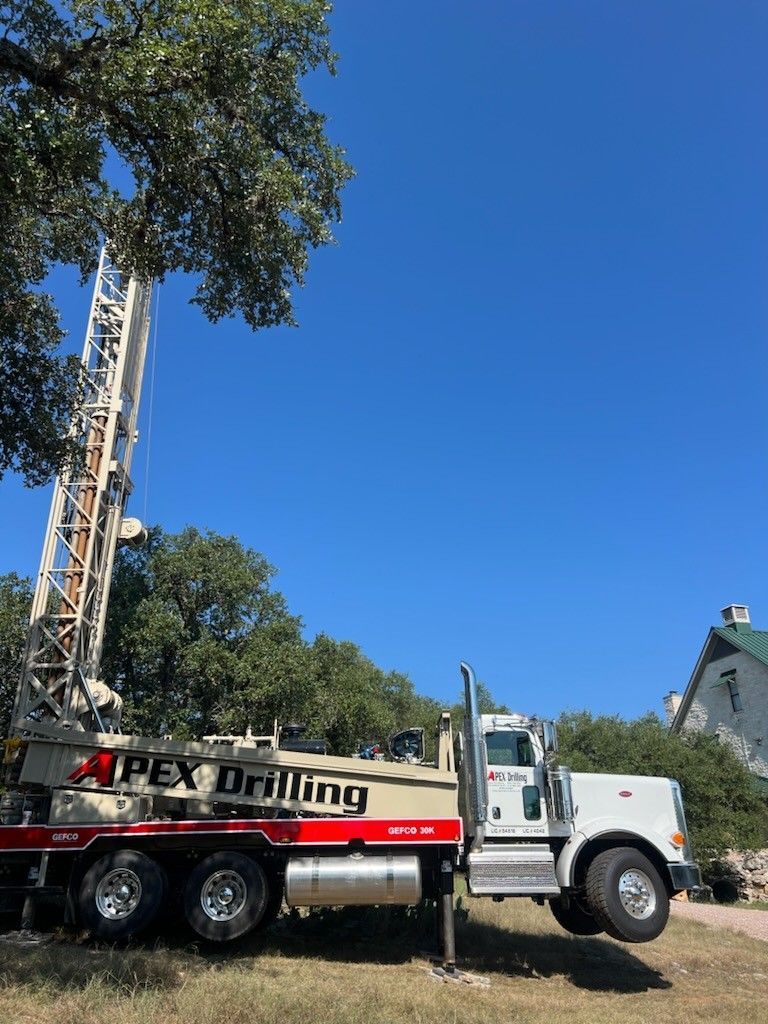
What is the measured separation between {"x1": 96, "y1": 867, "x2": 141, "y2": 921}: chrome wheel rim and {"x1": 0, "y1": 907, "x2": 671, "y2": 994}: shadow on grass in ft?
1.27

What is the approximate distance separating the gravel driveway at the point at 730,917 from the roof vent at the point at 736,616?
1548cm

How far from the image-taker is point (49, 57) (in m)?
7.33

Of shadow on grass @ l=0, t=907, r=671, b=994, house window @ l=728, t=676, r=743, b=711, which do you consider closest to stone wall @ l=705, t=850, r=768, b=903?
house window @ l=728, t=676, r=743, b=711

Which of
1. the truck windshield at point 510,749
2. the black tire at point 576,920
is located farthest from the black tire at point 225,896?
the black tire at point 576,920

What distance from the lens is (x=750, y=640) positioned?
33406mm

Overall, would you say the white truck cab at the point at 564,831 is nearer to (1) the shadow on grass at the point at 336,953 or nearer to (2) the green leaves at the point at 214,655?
(1) the shadow on grass at the point at 336,953

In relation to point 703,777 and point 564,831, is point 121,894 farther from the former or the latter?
point 703,777

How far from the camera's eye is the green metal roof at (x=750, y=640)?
31.8m

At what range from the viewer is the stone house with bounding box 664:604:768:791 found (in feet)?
104

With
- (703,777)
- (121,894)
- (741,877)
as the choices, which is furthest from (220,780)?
(741,877)

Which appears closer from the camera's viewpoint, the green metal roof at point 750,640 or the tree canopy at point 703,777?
the tree canopy at point 703,777

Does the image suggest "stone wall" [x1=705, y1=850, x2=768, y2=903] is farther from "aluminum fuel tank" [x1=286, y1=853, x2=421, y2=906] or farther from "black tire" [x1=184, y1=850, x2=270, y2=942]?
"black tire" [x1=184, y1=850, x2=270, y2=942]

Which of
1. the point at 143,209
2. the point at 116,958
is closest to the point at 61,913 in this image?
the point at 116,958

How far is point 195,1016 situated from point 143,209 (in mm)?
8477
